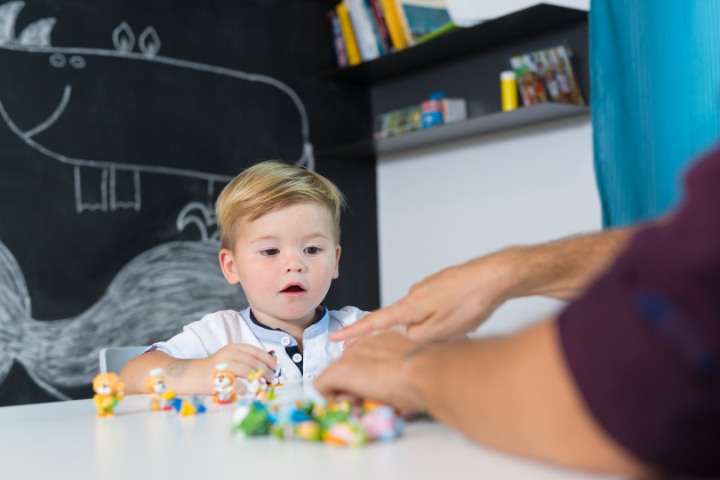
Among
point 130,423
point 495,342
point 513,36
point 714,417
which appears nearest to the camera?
point 714,417

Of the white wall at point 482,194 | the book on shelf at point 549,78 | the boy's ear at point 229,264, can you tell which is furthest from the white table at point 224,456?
the book on shelf at point 549,78

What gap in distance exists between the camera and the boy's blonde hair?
5.77 ft

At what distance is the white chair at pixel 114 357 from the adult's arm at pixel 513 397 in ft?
3.78

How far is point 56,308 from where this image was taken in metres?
3.00

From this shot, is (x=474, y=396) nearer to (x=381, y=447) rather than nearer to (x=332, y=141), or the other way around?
(x=381, y=447)

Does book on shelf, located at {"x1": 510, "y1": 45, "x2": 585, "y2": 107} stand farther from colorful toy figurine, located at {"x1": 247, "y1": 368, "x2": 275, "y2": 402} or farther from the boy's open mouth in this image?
colorful toy figurine, located at {"x1": 247, "y1": 368, "x2": 275, "y2": 402}

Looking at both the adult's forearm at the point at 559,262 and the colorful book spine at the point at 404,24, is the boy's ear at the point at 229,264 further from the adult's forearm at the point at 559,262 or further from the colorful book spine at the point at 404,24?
the colorful book spine at the point at 404,24

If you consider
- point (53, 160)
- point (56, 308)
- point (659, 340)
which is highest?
point (53, 160)

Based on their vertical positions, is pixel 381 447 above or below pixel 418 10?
below

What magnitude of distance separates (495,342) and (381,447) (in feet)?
0.46

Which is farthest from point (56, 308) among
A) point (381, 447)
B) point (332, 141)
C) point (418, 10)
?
point (381, 447)

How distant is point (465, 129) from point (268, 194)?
1.67 metres

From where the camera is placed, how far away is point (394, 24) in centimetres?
342

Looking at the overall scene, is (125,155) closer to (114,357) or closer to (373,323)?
(114,357)
